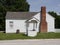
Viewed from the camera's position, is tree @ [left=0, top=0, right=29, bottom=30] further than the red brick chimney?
Yes

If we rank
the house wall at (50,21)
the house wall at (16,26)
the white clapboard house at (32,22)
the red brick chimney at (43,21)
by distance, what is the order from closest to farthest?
1. the red brick chimney at (43,21)
2. the white clapboard house at (32,22)
3. the house wall at (50,21)
4. the house wall at (16,26)

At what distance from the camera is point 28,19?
42719 mm

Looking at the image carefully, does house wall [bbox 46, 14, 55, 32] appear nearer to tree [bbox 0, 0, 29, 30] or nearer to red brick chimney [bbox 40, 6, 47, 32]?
red brick chimney [bbox 40, 6, 47, 32]

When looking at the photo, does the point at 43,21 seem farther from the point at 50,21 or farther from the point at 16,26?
the point at 16,26

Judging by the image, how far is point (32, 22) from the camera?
138 ft

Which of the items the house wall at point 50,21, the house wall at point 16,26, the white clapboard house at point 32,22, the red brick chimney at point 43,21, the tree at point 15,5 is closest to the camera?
the red brick chimney at point 43,21

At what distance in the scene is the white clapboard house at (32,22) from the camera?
41219mm

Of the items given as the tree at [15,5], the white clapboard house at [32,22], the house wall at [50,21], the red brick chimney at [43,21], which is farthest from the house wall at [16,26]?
the tree at [15,5]

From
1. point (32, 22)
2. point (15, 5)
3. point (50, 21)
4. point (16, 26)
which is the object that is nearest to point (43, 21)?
point (50, 21)

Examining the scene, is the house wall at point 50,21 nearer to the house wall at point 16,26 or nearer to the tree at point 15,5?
the house wall at point 16,26

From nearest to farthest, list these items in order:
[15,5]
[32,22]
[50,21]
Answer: [32,22]
[50,21]
[15,5]

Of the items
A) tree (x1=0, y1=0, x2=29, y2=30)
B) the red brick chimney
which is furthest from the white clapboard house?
tree (x1=0, y1=0, x2=29, y2=30)

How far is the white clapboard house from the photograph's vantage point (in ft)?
135

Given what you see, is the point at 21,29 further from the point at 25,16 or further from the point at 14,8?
the point at 14,8
